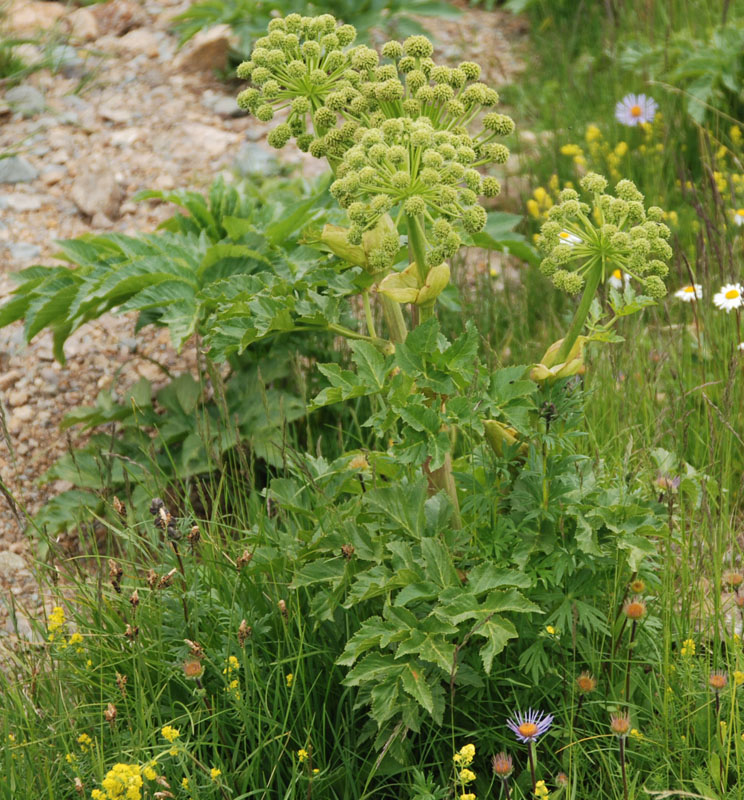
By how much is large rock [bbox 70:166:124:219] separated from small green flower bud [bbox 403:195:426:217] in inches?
126

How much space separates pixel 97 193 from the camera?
465cm

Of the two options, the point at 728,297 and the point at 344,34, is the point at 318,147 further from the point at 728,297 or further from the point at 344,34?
the point at 728,297

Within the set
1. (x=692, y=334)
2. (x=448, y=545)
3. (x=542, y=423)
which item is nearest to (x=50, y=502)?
(x=448, y=545)

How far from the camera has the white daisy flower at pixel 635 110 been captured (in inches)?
183

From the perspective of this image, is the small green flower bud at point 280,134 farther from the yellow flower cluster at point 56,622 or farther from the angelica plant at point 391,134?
the yellow flower cluster at point 56,622

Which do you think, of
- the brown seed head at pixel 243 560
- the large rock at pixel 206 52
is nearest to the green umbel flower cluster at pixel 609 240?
the brown seed head at pixel 243 560

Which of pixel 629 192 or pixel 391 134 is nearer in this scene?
pixel 391 134

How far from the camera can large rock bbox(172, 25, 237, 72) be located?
A: 5797mm

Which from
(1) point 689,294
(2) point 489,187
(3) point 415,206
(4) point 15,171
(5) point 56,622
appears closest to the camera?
(3) point 415,206

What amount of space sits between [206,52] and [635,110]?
2.67 metres

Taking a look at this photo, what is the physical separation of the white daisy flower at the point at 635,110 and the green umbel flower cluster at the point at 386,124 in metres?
2.91

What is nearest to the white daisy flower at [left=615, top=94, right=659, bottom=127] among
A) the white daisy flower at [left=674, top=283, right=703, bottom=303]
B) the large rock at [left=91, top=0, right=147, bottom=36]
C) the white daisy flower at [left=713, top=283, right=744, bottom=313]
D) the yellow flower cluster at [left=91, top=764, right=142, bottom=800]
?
the white daisy flower at [left=674, top=283, right=703, bottom=303]

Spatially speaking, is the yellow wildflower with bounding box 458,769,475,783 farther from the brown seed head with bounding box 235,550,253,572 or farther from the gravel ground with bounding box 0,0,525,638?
the gravel ground with bounding box 0,0,525,638

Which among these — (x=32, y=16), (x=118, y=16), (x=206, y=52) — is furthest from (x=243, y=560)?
(x=118, y=16)
